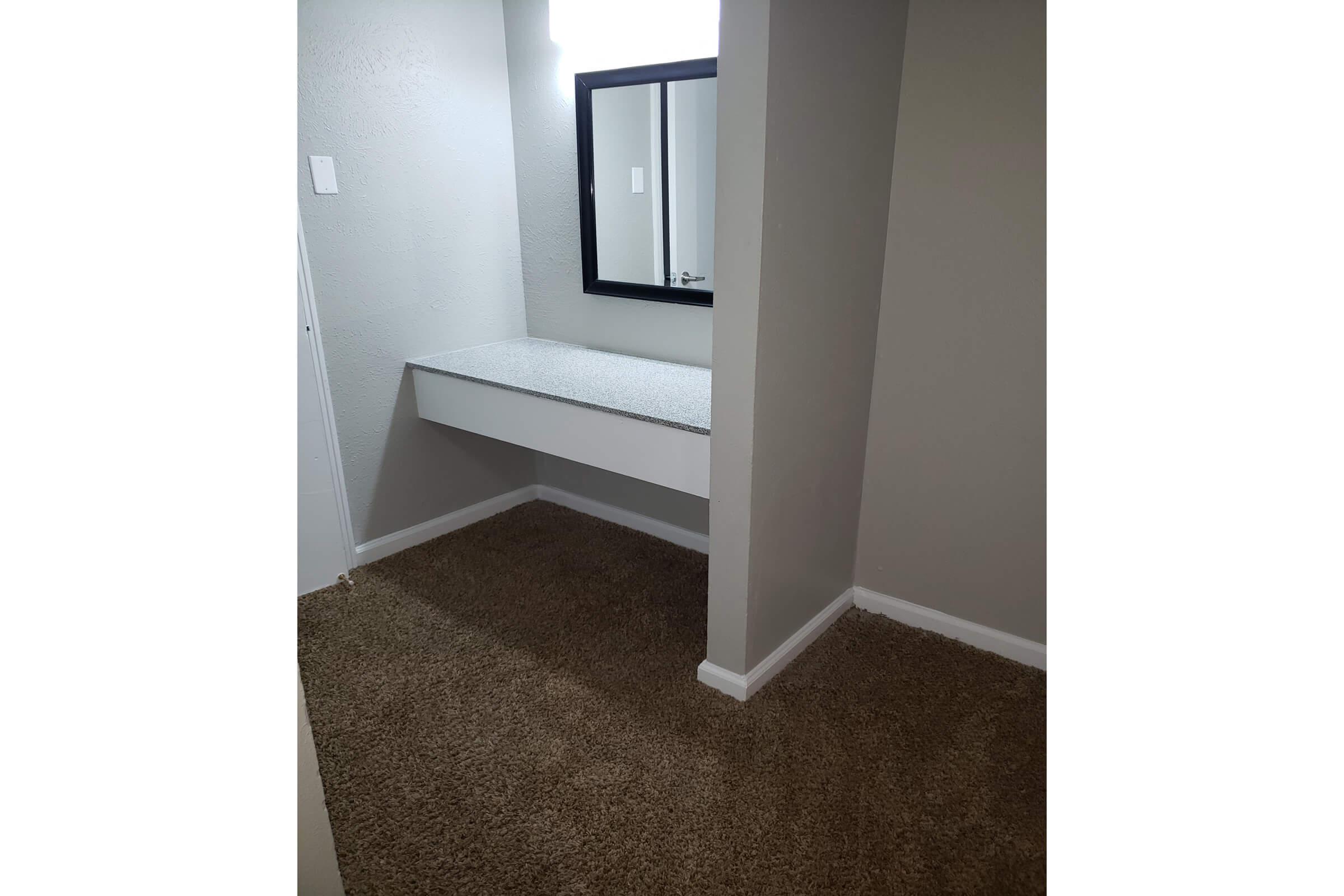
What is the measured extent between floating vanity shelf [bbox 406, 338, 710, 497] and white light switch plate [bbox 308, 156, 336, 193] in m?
0.61

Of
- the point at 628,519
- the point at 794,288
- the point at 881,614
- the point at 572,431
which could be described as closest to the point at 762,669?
the point at 881,614

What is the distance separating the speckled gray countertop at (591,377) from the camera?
2127mm

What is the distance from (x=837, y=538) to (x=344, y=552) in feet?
5.25

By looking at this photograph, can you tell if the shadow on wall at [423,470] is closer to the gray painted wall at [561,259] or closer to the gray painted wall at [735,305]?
the gray painted wall at [561,259]

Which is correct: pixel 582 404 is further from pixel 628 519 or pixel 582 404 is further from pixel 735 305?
pixel 628 519

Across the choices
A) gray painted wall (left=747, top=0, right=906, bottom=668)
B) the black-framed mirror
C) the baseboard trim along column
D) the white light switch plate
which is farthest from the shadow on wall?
gray painted wall (left=747, top=0, right=906, bottom=668)

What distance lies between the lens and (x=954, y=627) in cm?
222

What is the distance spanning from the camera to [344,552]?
8.60 ft

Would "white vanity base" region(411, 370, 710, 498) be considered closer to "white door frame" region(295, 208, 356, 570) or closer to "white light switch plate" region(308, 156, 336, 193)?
"white door frame" region(295, 208, 356, 570)

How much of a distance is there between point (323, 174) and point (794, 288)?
1500 mm

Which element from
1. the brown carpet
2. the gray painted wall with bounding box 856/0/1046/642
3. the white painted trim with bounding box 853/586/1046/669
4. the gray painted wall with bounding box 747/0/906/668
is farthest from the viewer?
the white painted trim with bounding box 853/586/1046/669

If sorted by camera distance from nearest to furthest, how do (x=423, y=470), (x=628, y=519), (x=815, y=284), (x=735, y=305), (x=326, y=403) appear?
1. (x=735, y=305)
2. (x=815, y=284)
3. (x=326, y=403)
4. (x=423, y=470)
5. (x=628, y=519)

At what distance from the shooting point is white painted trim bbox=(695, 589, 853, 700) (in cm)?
197
